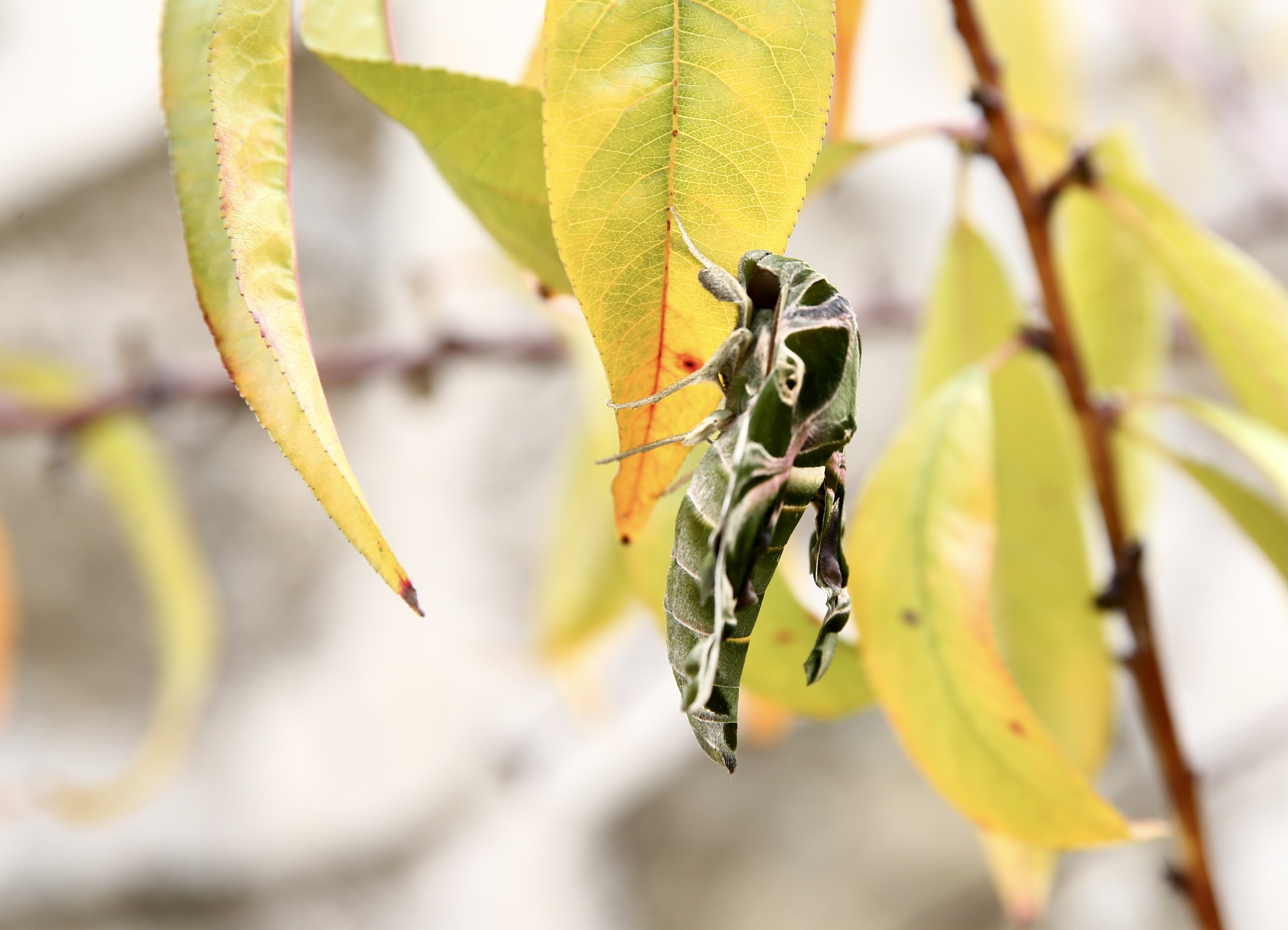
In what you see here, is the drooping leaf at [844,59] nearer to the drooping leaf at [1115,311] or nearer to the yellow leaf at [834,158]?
the yellow leaf at [834,158]

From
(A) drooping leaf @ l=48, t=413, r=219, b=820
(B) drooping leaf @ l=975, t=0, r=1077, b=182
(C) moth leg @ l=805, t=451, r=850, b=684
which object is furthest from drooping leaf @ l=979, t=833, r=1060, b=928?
(A) drooping leaf @ l=48, t=413, r=219, b=820

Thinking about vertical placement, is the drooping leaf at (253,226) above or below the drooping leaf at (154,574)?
above

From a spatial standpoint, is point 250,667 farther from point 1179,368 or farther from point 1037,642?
point 1179,368

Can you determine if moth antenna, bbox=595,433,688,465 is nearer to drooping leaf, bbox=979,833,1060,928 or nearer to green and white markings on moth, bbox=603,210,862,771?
green and white markings on moth, bbox=603,210,862,771

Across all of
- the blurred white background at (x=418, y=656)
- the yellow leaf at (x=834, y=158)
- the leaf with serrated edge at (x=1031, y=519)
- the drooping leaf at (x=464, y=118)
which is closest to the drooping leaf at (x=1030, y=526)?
the leaf with serrated edge at (x=1031, y=519)

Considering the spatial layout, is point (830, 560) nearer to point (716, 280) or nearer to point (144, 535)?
point (716, 280)

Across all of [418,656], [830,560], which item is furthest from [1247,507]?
[418,656]
